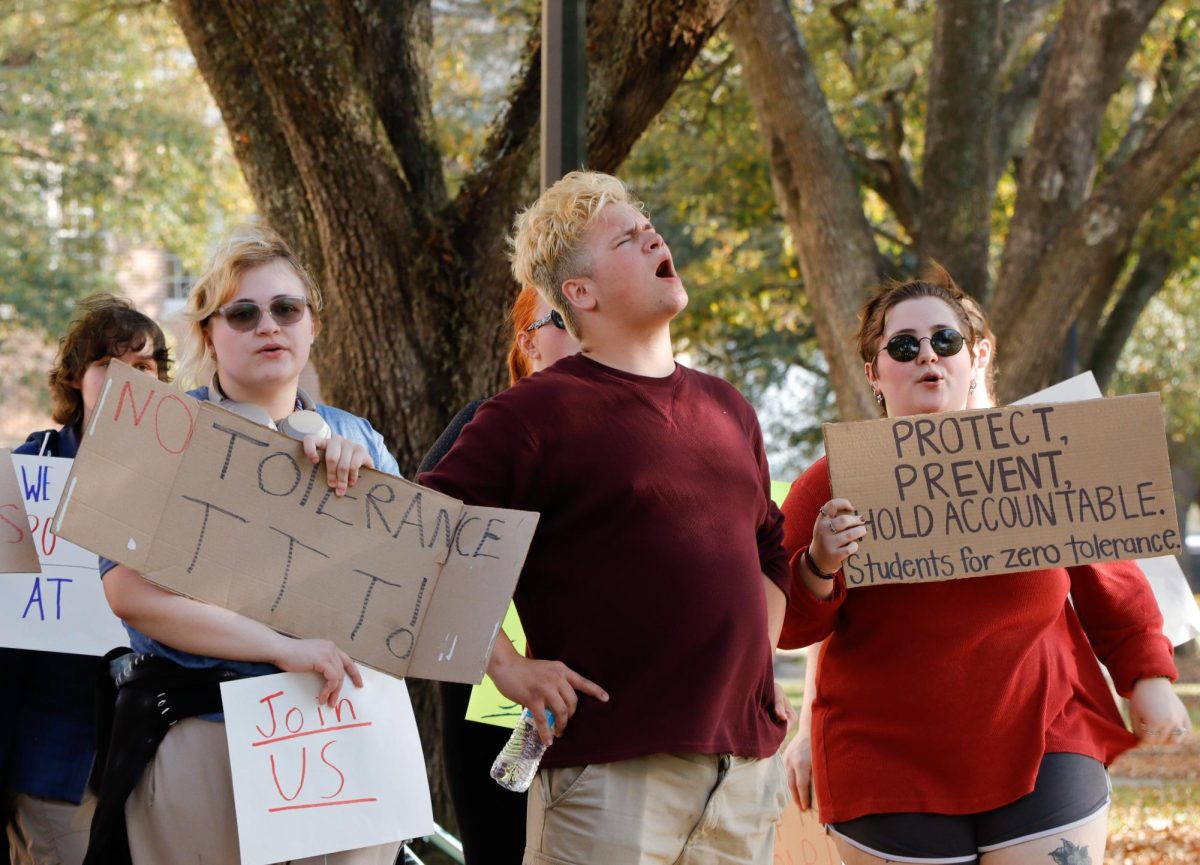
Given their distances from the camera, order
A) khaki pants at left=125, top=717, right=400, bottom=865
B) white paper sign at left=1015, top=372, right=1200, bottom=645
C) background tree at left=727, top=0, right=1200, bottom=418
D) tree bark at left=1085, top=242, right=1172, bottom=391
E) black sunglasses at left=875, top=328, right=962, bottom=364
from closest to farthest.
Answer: khaki pants at left=125, top=717, right=400, bottom=865, black sunglasses at left=875, top=328, right=962, bottom=364, white paper sign at left=1015, top=372, right=1200, bottom=645, background tree at left=727, top=0, right=1200, bottom=418, tree bark at left=1085, top=242, right=1172, bottom=391

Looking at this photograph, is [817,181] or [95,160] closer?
[817,181]

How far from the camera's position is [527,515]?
8.71 ft

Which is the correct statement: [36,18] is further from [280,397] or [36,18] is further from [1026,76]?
[280,397]

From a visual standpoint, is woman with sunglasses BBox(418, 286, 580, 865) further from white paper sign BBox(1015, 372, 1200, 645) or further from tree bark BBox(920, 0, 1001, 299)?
tree bark BBox(920, 0, 1001, 299)

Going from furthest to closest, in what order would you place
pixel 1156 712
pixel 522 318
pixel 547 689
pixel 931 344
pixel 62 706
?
pixel 522 318 < pixel 62 706 < pixel 931 344 < pixel 1156 712 < pixel 547 689

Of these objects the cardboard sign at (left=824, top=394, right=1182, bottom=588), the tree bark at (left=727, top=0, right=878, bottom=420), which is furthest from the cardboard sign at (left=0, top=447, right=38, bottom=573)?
the tree bark at (left=727, top=0, right=878, bottom=420)

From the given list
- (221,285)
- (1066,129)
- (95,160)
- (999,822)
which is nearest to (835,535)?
(999,822)

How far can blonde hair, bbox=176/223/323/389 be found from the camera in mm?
3025

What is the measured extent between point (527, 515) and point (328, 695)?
56 centimetres

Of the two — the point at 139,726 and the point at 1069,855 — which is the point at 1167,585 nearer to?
the point at 1069,855

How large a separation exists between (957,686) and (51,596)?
2.36m

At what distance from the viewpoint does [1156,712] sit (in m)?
3.21

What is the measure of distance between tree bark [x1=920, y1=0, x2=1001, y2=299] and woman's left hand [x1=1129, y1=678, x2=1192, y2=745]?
6911 mm

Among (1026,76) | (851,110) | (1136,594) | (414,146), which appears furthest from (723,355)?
(1136,594)
